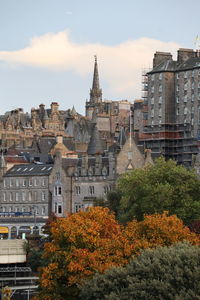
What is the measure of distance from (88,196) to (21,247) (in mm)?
49767

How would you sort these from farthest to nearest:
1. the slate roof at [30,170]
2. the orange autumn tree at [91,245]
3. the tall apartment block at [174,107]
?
the tall apartment block at [174,107] → the slate roof at [30,170] → the orange autumn tree at [91,245]

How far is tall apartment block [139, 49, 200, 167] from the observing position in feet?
521

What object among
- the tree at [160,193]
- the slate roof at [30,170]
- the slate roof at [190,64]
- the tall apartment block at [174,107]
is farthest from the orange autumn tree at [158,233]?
the slate roof at [190,64]

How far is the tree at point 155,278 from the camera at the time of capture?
63.6 metres

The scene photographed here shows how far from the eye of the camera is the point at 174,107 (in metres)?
164

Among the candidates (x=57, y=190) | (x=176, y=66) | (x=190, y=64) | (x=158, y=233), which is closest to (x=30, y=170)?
(x=57, y=190)

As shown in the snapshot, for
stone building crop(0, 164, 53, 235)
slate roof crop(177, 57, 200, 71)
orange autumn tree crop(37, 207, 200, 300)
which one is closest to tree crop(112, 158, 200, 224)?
stone building crop(0, 164, 53, 235)

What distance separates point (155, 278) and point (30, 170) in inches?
3748

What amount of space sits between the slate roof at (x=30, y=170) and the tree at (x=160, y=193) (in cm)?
3069

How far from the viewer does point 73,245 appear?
256ft

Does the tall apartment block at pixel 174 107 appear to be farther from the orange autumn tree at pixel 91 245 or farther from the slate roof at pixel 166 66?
the orange autumn tree at pixel 91 245

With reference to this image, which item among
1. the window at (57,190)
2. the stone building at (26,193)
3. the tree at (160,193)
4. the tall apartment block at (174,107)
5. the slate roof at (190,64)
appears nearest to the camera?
the tree at (160,193)

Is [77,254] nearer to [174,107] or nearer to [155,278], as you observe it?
[155,278]

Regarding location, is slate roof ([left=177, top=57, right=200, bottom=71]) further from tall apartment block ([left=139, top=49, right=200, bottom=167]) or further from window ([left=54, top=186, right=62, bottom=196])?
window ([left=54, top=186, right=62, bottom=196])
